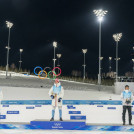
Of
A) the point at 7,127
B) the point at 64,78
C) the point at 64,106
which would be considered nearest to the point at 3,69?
the point at 64,78

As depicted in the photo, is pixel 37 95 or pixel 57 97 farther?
pixel 37 95

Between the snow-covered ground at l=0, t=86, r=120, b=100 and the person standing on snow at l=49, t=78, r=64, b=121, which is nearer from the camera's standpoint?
the person standing on snow at l=49, t=78, r=64, b=121

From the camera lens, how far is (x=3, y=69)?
60.0m

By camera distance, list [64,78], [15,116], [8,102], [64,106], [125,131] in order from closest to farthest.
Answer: [125,131] < [15,116] < [8,102] < [64,106] < [64,78]

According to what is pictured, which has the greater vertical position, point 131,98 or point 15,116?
point 131,98

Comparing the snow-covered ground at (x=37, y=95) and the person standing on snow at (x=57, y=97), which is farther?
the snow-covered ground at (x=37, y=95)

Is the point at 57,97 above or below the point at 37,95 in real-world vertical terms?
above

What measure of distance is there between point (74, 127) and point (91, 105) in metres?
8.35

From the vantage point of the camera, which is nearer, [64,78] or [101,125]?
[101,125]

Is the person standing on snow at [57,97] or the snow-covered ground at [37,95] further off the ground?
the person standing on snow at [57,97]

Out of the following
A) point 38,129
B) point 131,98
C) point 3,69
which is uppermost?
point 3,69

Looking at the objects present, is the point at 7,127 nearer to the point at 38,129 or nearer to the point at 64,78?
the point at 38,129

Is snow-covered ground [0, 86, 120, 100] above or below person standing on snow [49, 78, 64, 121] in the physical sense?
below

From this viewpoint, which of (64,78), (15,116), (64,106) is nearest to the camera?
(15,116)
